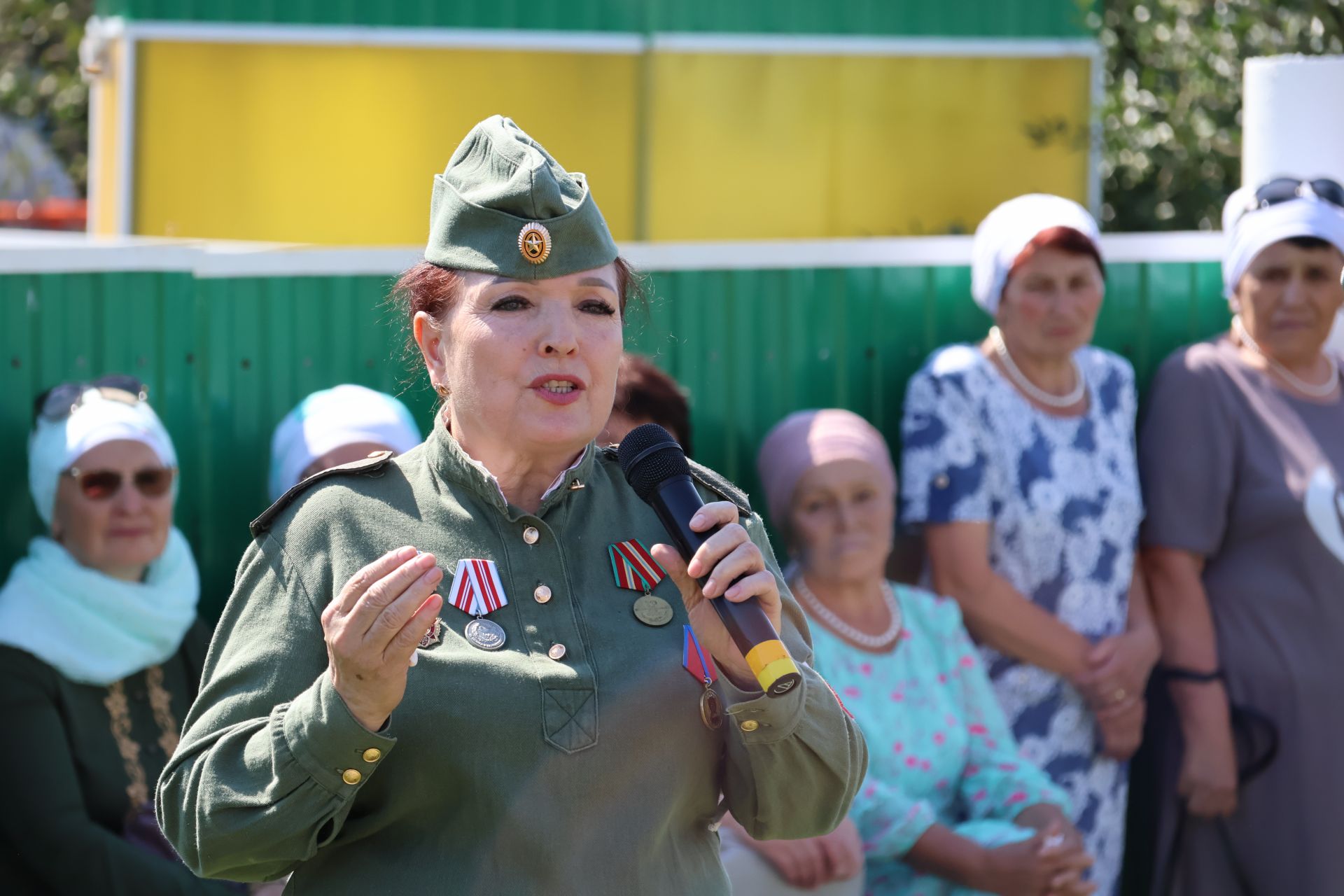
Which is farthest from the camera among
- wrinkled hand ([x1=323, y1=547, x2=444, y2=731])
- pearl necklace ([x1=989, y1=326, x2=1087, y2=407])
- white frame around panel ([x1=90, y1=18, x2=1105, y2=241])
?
white frame around panel ([x1=90, y1=18, x2=1105, y2=241])

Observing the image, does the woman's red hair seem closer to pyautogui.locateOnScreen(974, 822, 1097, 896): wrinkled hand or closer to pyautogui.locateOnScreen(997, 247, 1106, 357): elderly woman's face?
pyautogui.locateOnScreen(997, 247, 1106, 357): elderly woman's face

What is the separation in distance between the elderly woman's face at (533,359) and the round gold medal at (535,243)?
0.12ft

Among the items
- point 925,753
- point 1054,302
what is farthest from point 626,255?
point 925,753

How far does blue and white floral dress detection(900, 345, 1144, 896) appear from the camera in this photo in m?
5.04

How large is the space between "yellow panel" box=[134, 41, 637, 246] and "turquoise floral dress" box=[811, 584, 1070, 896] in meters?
5.52

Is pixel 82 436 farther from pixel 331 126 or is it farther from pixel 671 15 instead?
pixel 671 15

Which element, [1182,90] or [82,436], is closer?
[82,436]

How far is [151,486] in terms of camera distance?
4.57 meters

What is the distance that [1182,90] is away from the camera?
884 cm

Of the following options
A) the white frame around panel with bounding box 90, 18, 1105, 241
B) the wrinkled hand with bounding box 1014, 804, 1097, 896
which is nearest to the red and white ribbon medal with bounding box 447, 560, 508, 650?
the wrinkled hand with bounding box 1014, 804, 1097, 896

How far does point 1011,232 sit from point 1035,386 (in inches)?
18.4

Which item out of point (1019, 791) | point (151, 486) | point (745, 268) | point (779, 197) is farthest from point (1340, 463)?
point (779, 197)

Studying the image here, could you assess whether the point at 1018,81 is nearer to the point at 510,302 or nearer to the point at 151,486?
the point at 151,486

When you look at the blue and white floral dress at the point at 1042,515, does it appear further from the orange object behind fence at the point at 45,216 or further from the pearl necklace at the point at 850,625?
the orange object behind fence at the point at 45,216
